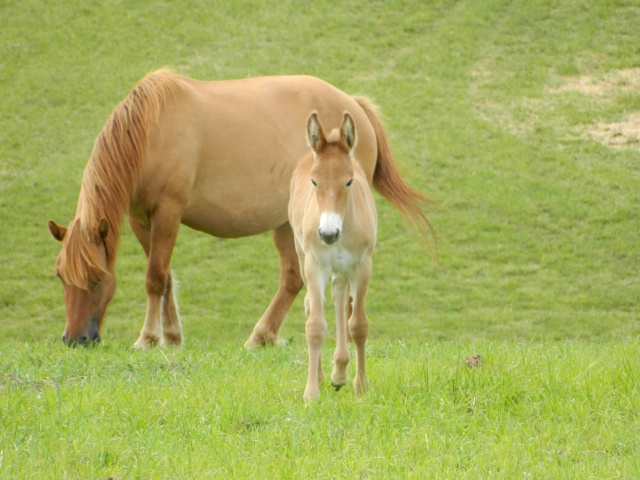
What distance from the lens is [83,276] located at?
25.7 ft

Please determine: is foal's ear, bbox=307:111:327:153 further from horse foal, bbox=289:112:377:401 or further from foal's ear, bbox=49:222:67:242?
foal's ear, bbox=49:222:67:242

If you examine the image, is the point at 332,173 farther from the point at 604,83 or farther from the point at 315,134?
the point at 604,83

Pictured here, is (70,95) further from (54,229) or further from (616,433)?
(616,433)

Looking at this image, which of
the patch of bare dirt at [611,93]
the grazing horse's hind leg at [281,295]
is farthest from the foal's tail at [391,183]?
the patch of bare dirt at [611,93]

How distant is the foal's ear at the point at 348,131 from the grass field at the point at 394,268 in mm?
1413

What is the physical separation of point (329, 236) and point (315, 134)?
0.78 m

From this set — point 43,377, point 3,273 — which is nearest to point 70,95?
point 3,273

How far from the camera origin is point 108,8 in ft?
80.6

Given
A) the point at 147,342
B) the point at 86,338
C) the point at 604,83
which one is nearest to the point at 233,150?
the point at 147,342

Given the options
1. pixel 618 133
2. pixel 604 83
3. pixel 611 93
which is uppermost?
pixel 604 83

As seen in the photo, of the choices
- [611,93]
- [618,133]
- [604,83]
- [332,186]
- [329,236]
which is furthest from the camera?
[604,83]

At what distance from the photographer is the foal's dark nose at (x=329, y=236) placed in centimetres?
500

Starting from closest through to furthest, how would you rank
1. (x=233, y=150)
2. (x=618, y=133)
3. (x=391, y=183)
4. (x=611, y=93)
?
(x=233, y=150), (x=391, y=183), (x=618, y=133), (x=611, y=93)

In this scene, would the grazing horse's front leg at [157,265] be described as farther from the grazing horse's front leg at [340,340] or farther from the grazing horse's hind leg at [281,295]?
the grazing horse's front leg at [340,340]
